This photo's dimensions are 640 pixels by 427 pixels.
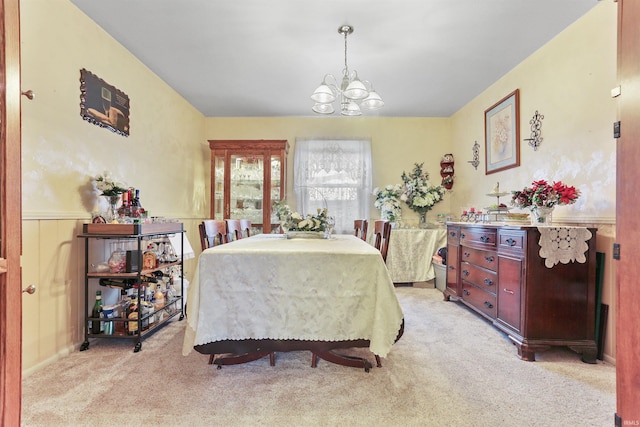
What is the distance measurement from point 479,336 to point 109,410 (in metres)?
2.52

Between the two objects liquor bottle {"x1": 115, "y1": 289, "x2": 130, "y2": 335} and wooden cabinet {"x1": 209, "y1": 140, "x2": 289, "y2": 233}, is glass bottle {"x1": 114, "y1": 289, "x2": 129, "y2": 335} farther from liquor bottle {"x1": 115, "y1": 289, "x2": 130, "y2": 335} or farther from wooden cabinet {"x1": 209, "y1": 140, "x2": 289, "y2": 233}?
wooden cabinet {"x1": 209, "y1": 140, "x2": 289, "y2": 233}

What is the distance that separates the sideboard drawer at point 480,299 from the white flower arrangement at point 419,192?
1573mm

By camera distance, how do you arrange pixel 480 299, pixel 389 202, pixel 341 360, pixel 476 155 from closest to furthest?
1. pixel 341 360
2. pixel 480 299
3. pixel 476 155
4. pixel 389 202

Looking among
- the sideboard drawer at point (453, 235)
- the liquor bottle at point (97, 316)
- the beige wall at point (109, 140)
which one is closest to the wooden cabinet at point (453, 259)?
the sideboard drawer at point (453, 235)

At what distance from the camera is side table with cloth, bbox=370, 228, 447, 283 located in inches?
163

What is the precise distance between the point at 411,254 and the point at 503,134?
5.95 feet

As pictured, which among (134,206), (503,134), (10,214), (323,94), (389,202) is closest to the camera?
(10,214)

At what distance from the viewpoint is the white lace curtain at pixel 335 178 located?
4.62 metres

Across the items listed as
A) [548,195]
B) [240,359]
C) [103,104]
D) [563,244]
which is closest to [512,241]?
[563,244]

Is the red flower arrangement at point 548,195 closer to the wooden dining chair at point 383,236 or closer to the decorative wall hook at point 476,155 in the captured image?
the wooden dining chair at point 383,236

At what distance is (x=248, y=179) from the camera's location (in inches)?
174

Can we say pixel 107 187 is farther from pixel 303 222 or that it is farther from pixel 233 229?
pixel 303 222

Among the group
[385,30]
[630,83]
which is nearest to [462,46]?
[385,30]

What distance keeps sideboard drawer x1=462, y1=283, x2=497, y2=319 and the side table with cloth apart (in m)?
1.03
